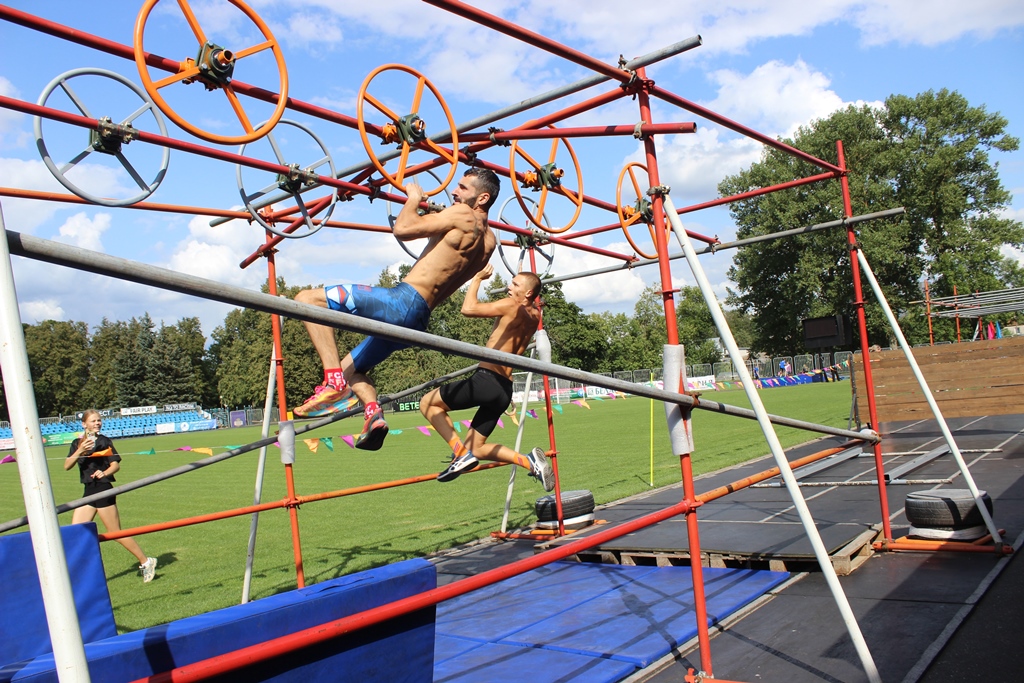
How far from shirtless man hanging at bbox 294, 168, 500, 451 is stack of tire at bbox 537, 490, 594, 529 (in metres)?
4.80

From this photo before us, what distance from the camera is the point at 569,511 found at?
28.8 ft

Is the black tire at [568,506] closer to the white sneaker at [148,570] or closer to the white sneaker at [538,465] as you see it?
the white sneaker at [538,465]

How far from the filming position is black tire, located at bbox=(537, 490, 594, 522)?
871 centimetres

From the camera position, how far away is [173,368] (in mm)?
67188

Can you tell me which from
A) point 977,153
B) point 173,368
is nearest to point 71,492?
point 977,153

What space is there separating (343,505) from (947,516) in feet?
31.6

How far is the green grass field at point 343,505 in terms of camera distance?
8125 mm

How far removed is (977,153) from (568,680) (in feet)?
155

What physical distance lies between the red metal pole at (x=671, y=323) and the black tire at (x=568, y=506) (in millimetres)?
4845

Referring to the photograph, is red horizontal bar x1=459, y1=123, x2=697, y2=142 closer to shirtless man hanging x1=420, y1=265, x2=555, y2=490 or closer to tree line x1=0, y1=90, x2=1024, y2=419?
shirtless man hanging x1=420, y1=265, x2=555, y2=490

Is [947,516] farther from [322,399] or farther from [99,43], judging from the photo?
[99,43]

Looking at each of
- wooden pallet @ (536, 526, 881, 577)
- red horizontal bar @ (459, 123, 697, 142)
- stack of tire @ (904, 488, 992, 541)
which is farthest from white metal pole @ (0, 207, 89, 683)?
stack of tire @ (904, 488, 992, 541)

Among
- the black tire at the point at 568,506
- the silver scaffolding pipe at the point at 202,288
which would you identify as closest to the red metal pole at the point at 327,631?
the silver scaffolding pipe at the point at 202,288

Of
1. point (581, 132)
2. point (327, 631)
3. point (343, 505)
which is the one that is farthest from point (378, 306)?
point (343, 505)
